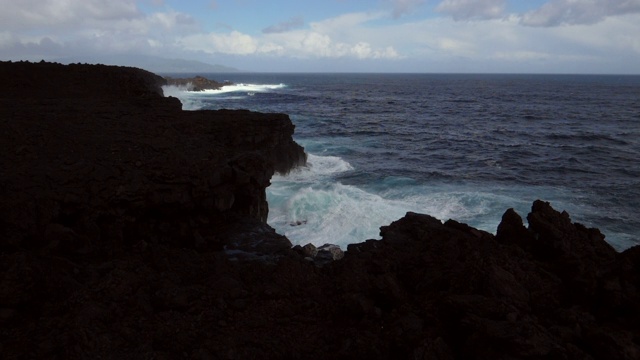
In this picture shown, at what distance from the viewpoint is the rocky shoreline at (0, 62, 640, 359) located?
5832 millimetres

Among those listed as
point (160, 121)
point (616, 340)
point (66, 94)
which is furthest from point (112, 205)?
point (66, 94)

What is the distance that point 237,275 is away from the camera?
7.93m

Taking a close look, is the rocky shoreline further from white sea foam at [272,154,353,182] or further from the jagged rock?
white sea foam at [272,154,353,182]

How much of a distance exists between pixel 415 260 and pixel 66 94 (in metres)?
17.1

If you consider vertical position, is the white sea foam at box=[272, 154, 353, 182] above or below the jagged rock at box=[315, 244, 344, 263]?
below

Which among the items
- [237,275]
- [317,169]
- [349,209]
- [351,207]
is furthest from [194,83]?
[237,275]

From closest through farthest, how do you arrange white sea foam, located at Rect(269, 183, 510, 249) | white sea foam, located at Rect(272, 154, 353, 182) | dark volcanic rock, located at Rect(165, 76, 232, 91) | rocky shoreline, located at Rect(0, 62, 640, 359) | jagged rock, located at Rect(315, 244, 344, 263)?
rocky shoreline, located at Rect(0, 62, 640, 359), jagged rock, located at Rect(315, 244, 344, 263), white sea foam, located at Rect(269, 183, 510, 249), white sea foam, located at Rect(272, 154, 353, 182), dark volcanic rock, located at Rect(165, 76, 232, 91)

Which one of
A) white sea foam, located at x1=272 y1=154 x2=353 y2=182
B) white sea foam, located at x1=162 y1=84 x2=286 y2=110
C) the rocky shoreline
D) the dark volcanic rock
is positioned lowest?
white sea foam, located at x1=272 y1=154 x2=353 y2=182

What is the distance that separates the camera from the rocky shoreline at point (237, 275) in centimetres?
583

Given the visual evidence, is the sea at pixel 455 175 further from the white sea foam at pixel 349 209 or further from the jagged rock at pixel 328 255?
the jagged rock at pixel 328 255

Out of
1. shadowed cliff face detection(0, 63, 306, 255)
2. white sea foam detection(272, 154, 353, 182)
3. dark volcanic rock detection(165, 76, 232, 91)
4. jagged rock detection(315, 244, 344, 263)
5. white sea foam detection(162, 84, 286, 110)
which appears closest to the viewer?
shadowed cliff face detection(0, 63, 306, 255)

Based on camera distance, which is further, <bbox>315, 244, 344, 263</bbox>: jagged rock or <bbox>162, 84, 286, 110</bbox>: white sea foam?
<bbox>162, 84, 286, 110</bbox>: white sea foam

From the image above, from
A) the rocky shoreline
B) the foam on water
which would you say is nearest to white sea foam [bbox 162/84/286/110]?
the foam on water

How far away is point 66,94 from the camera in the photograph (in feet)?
60.3
